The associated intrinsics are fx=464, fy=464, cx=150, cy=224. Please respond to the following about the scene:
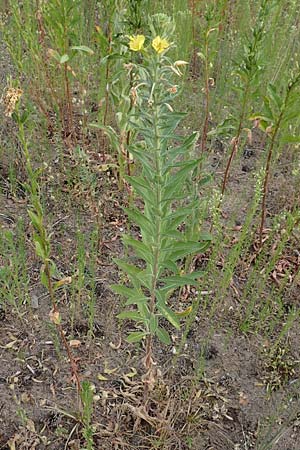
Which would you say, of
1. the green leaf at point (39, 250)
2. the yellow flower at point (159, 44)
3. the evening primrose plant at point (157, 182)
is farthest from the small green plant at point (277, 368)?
the yellow flower at point (159, 44)

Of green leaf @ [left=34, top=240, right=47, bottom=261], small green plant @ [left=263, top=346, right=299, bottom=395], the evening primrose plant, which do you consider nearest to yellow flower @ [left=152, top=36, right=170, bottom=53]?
the evening primrose plant

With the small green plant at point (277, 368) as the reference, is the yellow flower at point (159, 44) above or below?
above

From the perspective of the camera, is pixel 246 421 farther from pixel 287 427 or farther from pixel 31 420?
pixel 31 420

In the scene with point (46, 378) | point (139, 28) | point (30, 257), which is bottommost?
point (46, 378)

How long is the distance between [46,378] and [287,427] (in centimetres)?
110

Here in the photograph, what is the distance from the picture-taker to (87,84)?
3449mm

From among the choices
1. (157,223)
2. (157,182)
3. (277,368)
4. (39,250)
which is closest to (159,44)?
(157,182)

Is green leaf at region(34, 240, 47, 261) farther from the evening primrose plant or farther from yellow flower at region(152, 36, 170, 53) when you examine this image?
yellow flower at region(152, 36, 170, 53)

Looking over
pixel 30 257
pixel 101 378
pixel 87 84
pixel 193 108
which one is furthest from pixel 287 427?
pixel 87 84

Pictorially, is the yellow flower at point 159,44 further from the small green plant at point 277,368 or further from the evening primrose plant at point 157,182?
the small green plant at point 277,368

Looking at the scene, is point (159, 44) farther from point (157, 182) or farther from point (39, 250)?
point (39, 250)

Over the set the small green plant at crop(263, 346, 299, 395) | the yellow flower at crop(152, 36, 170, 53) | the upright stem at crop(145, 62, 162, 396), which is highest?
the yellow flower at crop(152, 36, 170, 53)

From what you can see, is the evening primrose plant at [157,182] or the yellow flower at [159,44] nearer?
the yellow flower at [159,44]

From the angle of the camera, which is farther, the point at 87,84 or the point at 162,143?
the point at 87,84
